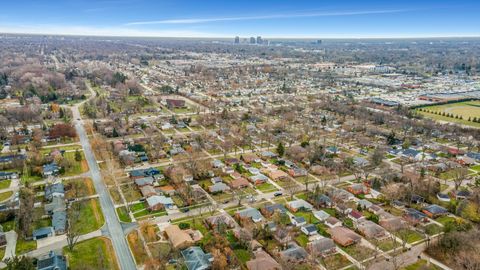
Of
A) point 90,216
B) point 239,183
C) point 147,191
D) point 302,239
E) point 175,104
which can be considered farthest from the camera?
point 175,104

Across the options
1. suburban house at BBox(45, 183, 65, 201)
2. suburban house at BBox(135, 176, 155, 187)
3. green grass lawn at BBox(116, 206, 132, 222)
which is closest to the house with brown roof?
suburban house at BBox(135, 176, 155, 187)

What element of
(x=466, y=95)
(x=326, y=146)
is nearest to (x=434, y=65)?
(x=466, y=95)


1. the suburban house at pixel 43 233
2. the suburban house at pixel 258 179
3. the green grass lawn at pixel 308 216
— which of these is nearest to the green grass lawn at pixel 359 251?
the green grass lawn at pixel 308 216

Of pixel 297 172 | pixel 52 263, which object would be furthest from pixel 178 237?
pixel 297 172

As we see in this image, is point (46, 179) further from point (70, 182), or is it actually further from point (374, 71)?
point (374, 71)

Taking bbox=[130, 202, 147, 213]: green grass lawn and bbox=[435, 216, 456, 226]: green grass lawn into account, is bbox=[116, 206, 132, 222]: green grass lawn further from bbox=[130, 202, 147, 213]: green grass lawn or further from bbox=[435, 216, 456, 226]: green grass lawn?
bbox=[435, 216, 456, 226]: green grass lawn

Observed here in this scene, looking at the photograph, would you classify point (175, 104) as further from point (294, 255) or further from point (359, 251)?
point (359, 251)
